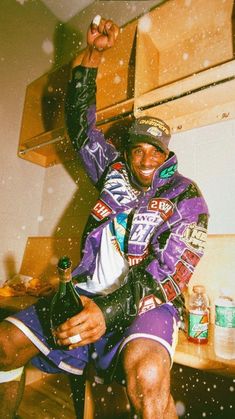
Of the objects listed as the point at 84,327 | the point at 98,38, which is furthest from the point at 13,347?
the point at 98,38

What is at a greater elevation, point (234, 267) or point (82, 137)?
point (82, 137)

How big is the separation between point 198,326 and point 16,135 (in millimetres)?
2218

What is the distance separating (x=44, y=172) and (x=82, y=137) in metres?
1.34

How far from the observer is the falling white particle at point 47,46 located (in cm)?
293

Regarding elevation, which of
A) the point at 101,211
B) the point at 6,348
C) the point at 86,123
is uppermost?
the point at 86,123

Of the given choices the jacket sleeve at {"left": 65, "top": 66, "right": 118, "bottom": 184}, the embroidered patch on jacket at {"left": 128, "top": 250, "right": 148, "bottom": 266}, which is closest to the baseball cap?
the jacket sleeve at {"left": 65, "top": 66, "right": 118, "bottom": 184}

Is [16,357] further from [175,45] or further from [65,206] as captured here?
[175,45]

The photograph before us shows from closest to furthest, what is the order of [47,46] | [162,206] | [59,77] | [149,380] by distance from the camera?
[149,380], [162,206], [59,77], [47,46]

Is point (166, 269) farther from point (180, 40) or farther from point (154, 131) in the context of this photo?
point (180, 40)

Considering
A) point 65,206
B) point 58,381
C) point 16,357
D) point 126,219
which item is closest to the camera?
point 16,357

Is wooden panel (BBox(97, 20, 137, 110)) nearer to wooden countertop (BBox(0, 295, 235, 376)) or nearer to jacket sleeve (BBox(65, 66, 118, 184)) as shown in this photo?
jacket sleeve (BBox(65, 66, 118, 184))

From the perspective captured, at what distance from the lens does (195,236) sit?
1.12 metres

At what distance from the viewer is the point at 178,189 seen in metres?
1.26

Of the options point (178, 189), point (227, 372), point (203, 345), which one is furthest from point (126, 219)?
point (227, 372)
